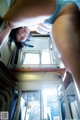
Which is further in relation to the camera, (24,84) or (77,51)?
(24,84)

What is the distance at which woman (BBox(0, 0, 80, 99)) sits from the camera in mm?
337

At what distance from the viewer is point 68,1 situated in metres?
0.41

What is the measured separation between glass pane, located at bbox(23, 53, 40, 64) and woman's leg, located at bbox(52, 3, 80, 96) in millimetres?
1883

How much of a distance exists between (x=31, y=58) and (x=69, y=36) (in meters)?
2.09

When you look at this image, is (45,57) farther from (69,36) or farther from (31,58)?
(69,36)

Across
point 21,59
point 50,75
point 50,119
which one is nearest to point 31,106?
point 50,119

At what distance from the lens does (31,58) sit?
2.43 meters

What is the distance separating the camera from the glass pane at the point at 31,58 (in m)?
2.29

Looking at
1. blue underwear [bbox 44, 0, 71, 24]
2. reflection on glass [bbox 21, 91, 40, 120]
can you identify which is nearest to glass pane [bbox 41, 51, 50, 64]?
reflection on glass [bbox 21, 91, 40, 120]

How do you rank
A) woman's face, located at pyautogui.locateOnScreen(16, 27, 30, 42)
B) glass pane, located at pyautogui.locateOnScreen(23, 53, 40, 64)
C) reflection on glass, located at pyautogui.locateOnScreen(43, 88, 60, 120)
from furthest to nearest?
glass pane, located at pyautogui.locateOnScreen(23, 53, 40, 64)
reflection on glass, located at pyautogui.locateOnScreen(43, 88, 60, 120)
woman's face, located at pyautogui.locateOnScreen(16, 27, 30, 42)

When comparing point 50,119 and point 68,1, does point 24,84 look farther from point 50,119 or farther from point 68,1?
point 68,1

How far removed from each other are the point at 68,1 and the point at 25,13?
0.14 m

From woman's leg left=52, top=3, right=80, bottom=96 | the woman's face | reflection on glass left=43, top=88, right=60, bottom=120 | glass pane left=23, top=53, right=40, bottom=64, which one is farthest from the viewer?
glass pane left=23, top=53, right=40, bottom=64

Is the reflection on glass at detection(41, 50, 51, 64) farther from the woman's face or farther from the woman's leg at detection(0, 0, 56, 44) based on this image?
the woman's leg at detection(0, 0, 56, 44)
